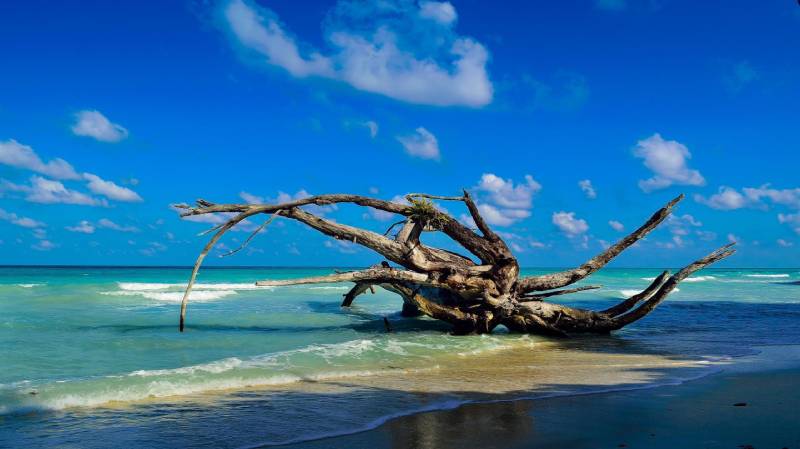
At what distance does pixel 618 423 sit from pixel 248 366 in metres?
4.90

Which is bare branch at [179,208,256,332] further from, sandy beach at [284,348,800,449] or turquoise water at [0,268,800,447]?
sandy beach at [284,348,800,449]

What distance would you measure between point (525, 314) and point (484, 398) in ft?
18.2

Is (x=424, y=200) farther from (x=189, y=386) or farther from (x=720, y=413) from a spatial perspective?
(x=720, y=413)

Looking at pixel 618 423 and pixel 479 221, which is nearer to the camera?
pixel 618 423

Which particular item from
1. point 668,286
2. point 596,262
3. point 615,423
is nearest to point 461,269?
point 596,262

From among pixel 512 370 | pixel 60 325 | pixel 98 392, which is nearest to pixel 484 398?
pixel 512 370

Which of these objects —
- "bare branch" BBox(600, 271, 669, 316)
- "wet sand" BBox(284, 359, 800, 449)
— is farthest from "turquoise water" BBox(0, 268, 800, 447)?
"bare branch" BBox(600, 271, 669, 316)

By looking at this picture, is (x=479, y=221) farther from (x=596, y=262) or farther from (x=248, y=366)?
(x=248, y=366)

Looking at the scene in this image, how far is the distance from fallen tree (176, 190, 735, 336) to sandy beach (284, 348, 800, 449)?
4.67m

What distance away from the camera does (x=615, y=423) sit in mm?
5086

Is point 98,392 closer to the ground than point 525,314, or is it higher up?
closer to the ground

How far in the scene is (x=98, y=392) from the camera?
6.30 m

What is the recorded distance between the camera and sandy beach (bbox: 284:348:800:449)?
451cm

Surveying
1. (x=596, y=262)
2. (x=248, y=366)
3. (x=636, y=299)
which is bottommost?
(x=248, y=366)
